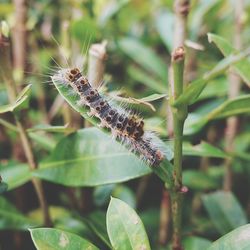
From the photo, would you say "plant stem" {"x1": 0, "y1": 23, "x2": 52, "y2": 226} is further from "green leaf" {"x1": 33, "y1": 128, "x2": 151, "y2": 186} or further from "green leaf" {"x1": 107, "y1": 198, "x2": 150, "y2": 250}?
"green leaf" {"x1": 107, "y1": 198, "x2": 150, "y2": 250}

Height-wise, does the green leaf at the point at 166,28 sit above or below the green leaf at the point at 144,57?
above

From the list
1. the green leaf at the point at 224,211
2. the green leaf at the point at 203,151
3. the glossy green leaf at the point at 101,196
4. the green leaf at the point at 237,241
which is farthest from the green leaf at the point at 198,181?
the green leaf at the point at 237,241

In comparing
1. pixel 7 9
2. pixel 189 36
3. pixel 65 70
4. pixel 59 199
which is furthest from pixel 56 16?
pixel 65 70

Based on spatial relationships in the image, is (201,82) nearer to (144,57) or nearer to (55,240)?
(55,240)

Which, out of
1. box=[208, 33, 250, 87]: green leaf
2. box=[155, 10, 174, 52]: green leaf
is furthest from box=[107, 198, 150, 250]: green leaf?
box=[155, 10, 174, 52]: green leaf

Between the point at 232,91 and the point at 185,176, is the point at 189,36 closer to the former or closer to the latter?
the point at 232,91

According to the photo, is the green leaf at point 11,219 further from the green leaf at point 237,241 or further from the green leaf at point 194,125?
the green leaf at point 237,241
